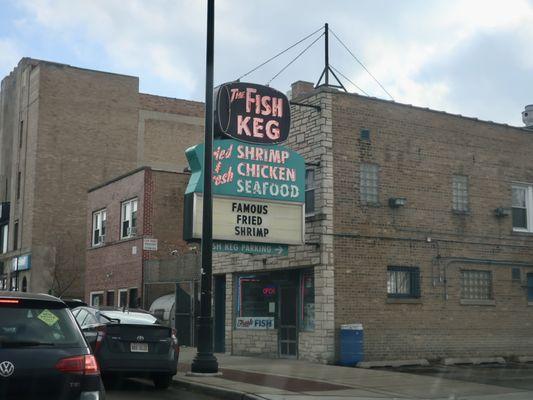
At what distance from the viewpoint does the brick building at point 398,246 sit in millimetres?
19531

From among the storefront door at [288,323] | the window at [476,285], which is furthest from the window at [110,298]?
the window at [476,285]

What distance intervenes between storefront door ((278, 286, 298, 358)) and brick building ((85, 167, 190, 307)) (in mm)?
8494

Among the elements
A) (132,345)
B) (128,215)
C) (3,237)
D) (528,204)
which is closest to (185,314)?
(128,215)

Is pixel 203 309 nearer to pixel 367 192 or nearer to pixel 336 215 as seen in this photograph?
pixel 336 215

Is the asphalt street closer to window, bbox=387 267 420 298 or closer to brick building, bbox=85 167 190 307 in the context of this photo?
window, bbox=387 267 420 298

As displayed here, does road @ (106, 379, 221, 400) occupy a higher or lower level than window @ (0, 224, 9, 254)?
lower

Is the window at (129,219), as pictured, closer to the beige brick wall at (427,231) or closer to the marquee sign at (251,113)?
the beige brick wall at (427,231)

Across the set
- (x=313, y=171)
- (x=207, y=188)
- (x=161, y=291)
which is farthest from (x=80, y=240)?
(x=207, y=188)

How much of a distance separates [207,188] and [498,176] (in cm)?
1093

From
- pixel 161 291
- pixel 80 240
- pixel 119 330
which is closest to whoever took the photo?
pixel 119 330

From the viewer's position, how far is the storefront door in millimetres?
20344

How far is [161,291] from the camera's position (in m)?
29.1

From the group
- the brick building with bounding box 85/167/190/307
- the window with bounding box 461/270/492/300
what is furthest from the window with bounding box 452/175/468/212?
the brick building with bounding box 85/167/190/307

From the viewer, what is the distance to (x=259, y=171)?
18.2m
